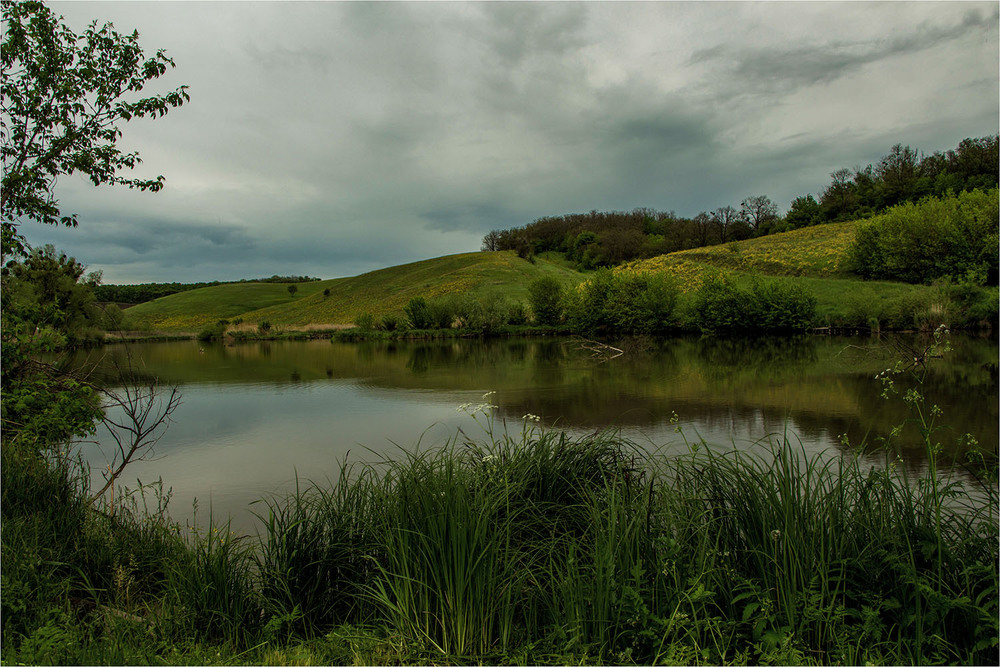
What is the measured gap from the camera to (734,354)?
36062 millimetres

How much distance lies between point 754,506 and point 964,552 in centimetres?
Result: 169

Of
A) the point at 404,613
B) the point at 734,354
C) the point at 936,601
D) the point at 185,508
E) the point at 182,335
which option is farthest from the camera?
the point at 182,335

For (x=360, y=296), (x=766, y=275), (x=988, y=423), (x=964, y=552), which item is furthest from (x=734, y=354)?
(x=360, y=296)

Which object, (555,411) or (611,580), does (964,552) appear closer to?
(611,580)

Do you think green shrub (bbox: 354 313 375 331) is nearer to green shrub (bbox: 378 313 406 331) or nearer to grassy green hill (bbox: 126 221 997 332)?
green shrub (bbox: 378 313 406 331)

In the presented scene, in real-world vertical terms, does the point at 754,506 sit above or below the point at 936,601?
above

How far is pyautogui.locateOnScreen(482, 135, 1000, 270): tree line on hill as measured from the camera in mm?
91625

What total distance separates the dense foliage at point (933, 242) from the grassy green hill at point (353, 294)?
4349 centimetres

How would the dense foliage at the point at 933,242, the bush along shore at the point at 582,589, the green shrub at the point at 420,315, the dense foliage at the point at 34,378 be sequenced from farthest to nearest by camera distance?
the green shrub at the point at 420,315
the dense foliage at the point at 933,242
the dense foliage at the point at 34,378
the bush along shore at the point at 582,589

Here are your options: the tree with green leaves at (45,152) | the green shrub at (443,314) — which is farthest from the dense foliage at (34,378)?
the green shrub at (443,314)

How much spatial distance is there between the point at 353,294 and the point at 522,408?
90124 mm

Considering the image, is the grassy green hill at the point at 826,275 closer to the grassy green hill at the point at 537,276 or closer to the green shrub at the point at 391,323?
the grassy green hill at the point at 537,276

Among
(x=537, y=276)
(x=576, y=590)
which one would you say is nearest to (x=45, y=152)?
(x=576, y=590)

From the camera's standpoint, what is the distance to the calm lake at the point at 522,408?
11953 millimetres
